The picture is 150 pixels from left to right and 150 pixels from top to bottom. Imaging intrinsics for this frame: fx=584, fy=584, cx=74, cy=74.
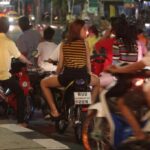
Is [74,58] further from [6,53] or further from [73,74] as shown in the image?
[6,53]

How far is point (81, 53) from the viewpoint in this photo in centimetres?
897

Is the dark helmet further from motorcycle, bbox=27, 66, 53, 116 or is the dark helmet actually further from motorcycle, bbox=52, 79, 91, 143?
motorcycle, bbox=52, 79, 91, 143

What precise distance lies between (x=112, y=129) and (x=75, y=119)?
9.12 ft

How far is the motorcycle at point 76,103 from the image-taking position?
873 cm

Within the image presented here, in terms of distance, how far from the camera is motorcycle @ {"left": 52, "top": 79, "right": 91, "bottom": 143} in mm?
8727

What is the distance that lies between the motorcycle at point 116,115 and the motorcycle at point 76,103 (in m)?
1.82

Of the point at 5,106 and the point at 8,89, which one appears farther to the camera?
the point at 5,106

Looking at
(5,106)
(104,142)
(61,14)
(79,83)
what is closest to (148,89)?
(104,142)

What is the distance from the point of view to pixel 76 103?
28.7 ft

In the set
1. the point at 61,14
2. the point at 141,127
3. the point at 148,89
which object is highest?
the point at 148,89

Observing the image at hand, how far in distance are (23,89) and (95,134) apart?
3982 mm

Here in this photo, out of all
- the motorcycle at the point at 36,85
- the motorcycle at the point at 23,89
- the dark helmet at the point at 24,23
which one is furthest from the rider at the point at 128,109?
the dark helmet at the point at 24,23

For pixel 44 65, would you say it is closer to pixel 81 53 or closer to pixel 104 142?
pixel 81 53

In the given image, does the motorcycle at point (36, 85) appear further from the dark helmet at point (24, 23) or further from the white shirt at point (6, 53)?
the dark helmet at point (24, 23)
